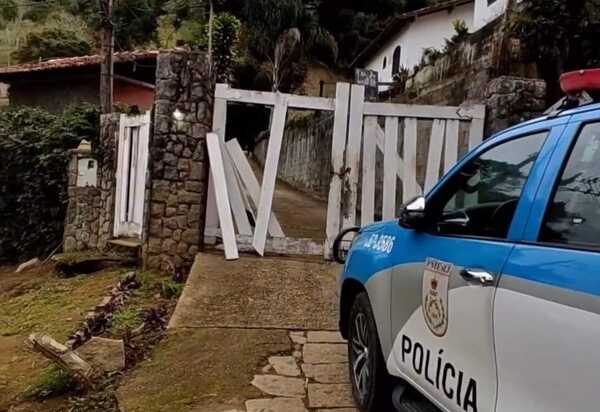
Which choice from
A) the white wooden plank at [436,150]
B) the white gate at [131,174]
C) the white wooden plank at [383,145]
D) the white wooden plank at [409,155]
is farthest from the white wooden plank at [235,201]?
the white wooden plank at [436,150]

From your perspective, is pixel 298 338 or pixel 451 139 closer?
pixel 298 338

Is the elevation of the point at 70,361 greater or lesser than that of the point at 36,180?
lesser

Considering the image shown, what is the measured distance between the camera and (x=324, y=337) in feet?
15.1

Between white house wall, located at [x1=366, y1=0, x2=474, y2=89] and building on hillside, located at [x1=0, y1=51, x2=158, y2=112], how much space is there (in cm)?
859

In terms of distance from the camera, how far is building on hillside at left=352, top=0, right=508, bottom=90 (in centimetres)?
1668

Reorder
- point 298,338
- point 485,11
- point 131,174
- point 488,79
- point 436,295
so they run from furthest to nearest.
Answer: point 485,11
point 131,174
point 488,79
point 298,338
point 436,295

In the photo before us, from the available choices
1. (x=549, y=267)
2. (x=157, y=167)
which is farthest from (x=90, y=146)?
(x=549, y=267)

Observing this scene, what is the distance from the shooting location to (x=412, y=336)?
103 inches

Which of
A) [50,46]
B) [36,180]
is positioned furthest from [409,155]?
[50,46]

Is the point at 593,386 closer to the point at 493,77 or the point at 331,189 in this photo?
the point at 331,189

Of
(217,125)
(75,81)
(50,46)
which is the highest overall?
(50,46)

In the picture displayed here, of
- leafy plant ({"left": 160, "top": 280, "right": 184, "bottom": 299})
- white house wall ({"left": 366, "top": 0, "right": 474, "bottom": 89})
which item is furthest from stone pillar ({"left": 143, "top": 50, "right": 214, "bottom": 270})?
white house wall ({"left": 366, "top": 0, "right": 474, "bottom": 89})

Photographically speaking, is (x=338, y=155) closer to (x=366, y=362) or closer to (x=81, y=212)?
(x=366, y=362)

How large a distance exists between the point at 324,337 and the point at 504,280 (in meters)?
2.89
